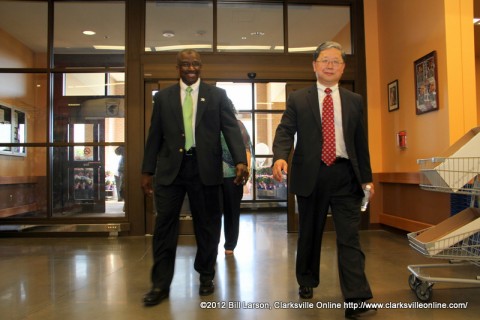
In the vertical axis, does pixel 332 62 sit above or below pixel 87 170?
above

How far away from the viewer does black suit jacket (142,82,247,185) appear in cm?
237

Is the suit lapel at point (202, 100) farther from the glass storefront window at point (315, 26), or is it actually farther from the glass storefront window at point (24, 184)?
the glass storefront window at point (24, 184)

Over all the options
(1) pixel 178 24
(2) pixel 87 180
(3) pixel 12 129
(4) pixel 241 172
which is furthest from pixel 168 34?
(4) pixel 241 172

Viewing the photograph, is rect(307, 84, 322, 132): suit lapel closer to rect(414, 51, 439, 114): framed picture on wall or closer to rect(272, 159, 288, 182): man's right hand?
rect(272, 159, 288, 182): man's right hand

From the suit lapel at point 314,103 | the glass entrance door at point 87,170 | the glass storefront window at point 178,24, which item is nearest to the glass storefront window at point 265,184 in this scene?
the glass storefront window at point 178,24

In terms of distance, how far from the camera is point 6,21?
5.20 m

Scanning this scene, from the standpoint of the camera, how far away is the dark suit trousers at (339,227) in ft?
6.59

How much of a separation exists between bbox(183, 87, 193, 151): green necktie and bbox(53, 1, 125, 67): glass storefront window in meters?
2.99

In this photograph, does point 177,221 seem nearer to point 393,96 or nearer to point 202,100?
point 202,100

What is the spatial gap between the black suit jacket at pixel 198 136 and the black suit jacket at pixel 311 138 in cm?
36

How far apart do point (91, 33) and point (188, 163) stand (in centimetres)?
368

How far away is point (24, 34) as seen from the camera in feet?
16.9

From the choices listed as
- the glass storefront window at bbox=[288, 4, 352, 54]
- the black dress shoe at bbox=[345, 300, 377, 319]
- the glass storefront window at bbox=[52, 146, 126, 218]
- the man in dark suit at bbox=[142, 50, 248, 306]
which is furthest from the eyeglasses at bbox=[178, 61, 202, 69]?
the glass storefront window at bbox=[288, 4, 352, 54]

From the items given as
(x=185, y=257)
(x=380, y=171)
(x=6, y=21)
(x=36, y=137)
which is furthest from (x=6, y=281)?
(x=380, y=171)
